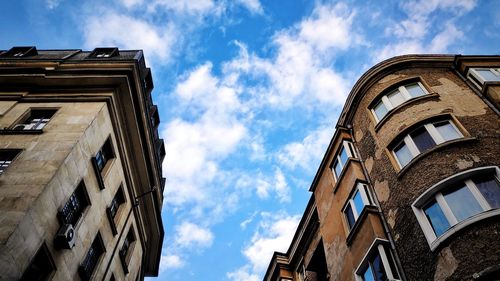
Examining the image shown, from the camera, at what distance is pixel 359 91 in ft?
60.4

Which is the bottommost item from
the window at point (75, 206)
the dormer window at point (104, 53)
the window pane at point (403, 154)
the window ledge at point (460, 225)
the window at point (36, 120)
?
the window ledge at point (460, 225)

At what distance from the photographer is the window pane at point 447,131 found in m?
13.0

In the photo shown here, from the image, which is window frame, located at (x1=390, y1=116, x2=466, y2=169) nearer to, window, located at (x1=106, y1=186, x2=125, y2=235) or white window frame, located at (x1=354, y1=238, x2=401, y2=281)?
white window frame, located at (x1=354, y1=238, x2=401, y2=281)

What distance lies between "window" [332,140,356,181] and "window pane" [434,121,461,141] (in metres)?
3.97

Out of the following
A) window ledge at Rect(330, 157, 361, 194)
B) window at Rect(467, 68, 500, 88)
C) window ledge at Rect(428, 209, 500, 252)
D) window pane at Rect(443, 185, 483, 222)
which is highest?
window at Rect(467, 68, 500, 88)

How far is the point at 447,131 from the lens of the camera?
13352 mm

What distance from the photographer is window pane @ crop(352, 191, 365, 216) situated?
563 inches

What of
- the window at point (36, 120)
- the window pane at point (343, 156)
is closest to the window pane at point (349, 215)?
the window pane at point (343, 156)

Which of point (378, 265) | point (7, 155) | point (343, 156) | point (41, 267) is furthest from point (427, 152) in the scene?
point (7, 155)

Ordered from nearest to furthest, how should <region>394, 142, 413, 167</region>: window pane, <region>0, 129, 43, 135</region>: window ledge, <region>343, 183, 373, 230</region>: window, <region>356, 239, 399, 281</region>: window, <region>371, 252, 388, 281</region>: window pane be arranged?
<region>356, 239, 399, 281</region>: window, <region>371, 252, 388, 281</region>: window pane, <region>394, 142, 413, 167</region>: window pane, <region>343, 183, 373, 230</region>: window, <region>0, 129, 43, 135</region>: window ledge

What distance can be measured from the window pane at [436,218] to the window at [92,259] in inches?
515

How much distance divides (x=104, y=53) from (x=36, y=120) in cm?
654

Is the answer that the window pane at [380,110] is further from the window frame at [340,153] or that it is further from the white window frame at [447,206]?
the white window frame at [447,206]

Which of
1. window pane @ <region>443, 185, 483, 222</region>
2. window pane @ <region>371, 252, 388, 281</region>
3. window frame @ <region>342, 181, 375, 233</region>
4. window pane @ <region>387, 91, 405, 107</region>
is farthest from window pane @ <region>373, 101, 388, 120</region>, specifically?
window pane @ <region>371, 252, 388, 281</region>
